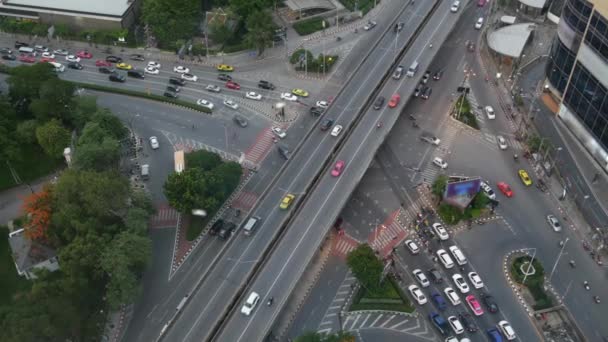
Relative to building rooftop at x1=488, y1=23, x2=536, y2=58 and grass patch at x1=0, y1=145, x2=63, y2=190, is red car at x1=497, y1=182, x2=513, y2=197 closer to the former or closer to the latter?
building rooftop at x1=488, y1=23, x2=536, y2=58

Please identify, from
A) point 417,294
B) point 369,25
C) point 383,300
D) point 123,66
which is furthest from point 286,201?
point 369,25

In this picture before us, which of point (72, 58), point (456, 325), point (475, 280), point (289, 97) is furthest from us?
point (72, 58)

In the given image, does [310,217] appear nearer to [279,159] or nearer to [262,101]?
[279,159]

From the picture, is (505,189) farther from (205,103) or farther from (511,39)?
(205,103)

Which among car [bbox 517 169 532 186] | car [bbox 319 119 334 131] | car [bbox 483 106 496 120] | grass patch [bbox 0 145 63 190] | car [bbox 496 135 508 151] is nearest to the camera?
car [bbox 517 169 532 186]

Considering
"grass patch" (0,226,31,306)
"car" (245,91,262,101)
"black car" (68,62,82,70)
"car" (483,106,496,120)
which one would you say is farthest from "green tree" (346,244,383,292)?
"black car" (68,62,82,70)

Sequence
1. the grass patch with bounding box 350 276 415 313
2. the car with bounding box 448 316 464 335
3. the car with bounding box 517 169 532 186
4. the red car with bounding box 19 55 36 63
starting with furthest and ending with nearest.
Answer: the red car with bounding box 19 55 36 63
the car with bounding box 517 169 532 186
the grass patch with bounding box 350 276 415 313
the car with bounding box 448 316 464 335

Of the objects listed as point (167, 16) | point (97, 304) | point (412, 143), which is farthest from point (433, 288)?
point (167, 16)
